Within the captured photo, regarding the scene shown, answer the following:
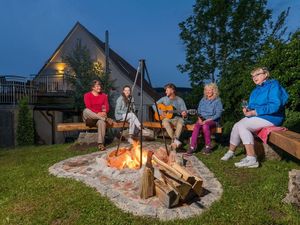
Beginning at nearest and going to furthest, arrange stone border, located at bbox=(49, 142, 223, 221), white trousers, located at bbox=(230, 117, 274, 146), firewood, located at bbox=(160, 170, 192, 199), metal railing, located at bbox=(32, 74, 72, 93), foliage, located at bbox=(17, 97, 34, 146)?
stone border, located at bbox=(49, 142, 223, 221), firewood, located at bbox=(160, 170, 192, 199), white trousers, located at bbox=(230, 117, 274, 146), foliage, located at bbox=(17, 97, 34, 146), metal railing, located at bbox=(32, 74, 72, 93)

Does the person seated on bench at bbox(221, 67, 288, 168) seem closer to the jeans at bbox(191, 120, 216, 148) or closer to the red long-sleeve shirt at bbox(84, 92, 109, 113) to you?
the jeans at bbox(191, 120, 216, 148)

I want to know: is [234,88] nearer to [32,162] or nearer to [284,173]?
[284,173]

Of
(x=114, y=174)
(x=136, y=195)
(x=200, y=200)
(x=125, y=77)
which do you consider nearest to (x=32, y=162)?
(x=114, y=174)

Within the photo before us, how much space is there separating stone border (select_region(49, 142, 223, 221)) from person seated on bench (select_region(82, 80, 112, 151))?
1.59 metres

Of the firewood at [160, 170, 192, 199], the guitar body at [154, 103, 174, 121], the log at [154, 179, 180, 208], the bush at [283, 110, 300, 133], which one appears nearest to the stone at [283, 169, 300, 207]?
the firewood at [160, 170, 192, 199]

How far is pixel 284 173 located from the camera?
5.21m

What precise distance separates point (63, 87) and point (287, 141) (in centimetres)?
2039

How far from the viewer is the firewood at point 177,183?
396cm

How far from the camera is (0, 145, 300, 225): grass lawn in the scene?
12.3 ft

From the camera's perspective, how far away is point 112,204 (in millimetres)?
4094

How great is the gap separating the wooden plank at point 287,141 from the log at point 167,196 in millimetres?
1686

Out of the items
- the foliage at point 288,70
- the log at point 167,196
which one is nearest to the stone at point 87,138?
the foliage at point 288,70

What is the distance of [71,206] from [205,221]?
1661mm

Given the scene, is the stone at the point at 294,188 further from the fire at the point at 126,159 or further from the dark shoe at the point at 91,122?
the dark shoe at the point at 91,122
